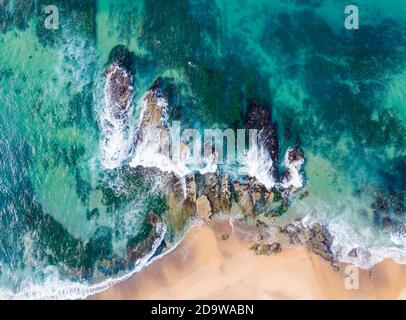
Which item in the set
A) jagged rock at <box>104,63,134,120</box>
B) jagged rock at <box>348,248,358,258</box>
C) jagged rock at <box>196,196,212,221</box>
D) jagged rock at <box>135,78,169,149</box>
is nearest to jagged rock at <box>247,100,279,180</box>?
jagged rock at <box>196,196,212,221</box>

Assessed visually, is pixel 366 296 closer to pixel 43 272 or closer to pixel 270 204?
pixel 270 204

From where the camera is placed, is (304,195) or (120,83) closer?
(304,195)

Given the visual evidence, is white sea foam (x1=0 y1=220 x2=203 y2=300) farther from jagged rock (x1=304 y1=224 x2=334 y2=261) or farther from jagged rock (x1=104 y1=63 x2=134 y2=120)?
jagged rock (x1=104 y1=63 x2=134 y2=120)

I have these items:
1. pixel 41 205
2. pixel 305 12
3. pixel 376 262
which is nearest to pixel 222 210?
pixel 376 262

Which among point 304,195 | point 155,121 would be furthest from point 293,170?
point 155,121

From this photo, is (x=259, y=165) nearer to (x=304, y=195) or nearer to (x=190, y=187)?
(x=304, y=195)

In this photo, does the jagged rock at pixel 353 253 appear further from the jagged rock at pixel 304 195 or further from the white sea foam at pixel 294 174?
the white sea foam at pixel 294 174
